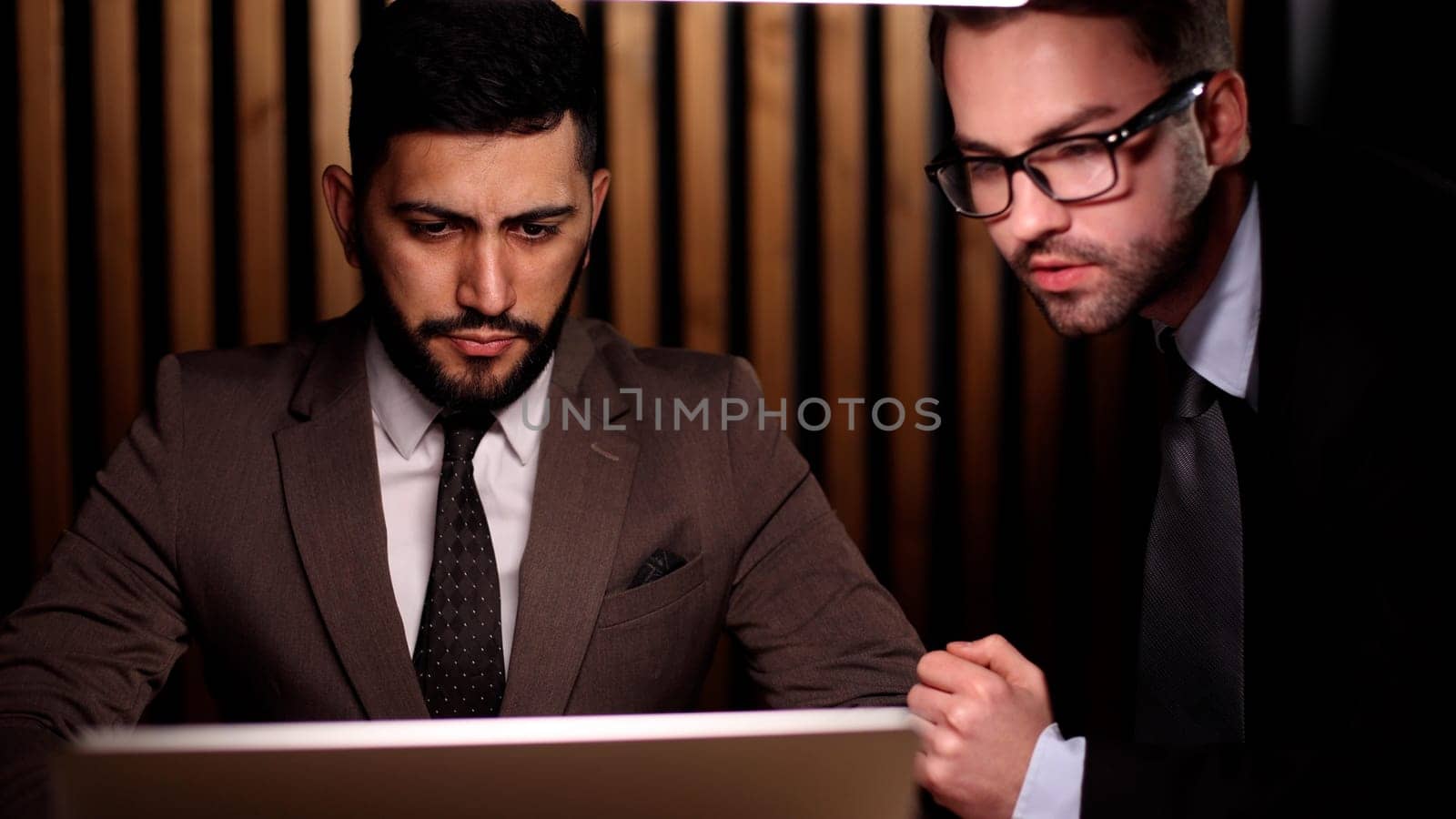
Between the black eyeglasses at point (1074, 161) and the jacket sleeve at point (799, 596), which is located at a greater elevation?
the black eyeglasses at point (1074, 161)

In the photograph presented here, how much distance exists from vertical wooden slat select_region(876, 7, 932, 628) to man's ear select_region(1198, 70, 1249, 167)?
71 cm

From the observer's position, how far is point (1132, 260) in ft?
4.97

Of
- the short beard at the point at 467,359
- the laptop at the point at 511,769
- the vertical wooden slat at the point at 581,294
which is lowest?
the laptop at the point at 511,769

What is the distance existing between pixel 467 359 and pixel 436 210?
223mm

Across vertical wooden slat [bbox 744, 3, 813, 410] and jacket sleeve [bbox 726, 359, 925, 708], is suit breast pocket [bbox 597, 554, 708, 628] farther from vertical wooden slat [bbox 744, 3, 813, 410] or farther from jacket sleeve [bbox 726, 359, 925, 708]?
vertical wooden slat [bbox 744, 3, 813, 410]

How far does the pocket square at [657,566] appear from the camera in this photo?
71.2 inches

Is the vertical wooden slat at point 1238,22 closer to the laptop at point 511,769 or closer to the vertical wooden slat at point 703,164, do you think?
the vertical wooden slat at point 703,164

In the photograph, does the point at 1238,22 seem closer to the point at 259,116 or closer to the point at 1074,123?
the point at 1074,123

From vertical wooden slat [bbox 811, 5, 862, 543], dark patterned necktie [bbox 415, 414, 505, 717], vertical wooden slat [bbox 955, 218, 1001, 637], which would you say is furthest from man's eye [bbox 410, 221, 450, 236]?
vertical wooden slat [bbox 955, 218, 1001, 637]

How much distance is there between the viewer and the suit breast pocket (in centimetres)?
178

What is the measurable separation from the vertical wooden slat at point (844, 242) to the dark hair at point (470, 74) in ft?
1.75

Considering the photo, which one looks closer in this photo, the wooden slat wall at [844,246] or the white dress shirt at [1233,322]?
the white dress shirt at [1233,322]

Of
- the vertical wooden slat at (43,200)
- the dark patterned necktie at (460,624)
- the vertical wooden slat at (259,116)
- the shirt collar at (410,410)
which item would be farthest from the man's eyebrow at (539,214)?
the vertical wooden slat at (43,200)

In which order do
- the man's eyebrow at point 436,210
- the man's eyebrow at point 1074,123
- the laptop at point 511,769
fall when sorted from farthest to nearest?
1. the man's eyebrow at point 436,210
2. the man's eyebrow at point 1074,123
3. the laptop at point 511,769
